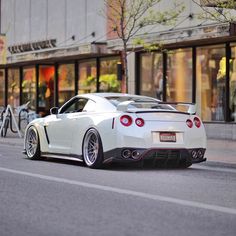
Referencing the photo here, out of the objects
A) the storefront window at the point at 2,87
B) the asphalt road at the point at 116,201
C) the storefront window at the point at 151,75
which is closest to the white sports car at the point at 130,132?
the asphalt road at the point at 116,201

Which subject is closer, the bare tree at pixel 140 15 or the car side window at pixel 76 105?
the car side window at pixel 76 105

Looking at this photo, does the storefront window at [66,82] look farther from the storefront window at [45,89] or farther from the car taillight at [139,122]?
the car taillight at [139,122]

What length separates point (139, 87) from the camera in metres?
26.1

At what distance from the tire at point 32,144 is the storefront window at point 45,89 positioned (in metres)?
17.2

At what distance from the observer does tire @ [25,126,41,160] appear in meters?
14.6

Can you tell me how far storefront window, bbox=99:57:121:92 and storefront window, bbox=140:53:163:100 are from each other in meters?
1.51

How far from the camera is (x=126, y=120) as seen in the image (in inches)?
481

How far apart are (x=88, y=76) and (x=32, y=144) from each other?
1444cm

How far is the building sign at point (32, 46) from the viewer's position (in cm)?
2997

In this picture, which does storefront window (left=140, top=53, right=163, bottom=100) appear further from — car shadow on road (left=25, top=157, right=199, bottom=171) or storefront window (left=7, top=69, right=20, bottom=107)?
car shadow on road (left=25, top=157, right=199, bottom=171)

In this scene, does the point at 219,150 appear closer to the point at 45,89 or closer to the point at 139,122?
the point at 139,122

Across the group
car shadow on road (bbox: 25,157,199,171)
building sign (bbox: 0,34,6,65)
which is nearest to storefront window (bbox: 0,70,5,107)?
building sign (bbox: 0,34,6,65)

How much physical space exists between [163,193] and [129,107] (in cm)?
343

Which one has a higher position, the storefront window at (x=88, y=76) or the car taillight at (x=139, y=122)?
the storefront window at (x=88, y=76)
